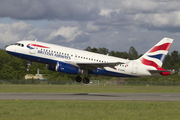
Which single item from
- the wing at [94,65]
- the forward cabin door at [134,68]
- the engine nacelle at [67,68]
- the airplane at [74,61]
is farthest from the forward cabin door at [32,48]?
the forward cabin door at [134,68]

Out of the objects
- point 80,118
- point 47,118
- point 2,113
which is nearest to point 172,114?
point 80,118

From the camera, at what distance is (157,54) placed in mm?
51031

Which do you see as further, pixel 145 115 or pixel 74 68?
pixel 74 68

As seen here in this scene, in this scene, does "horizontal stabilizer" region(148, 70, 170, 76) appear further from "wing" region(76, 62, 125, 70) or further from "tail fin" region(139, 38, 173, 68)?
"wing" region(76, 62, 125, 70)

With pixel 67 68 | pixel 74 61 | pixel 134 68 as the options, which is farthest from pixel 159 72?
pixel 67 68

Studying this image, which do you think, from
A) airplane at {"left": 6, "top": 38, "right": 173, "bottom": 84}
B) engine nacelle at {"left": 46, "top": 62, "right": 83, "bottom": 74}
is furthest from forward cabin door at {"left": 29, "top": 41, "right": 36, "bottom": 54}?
engine nacelle at {"left": 46, "top": 62, "right": 83, "bottom": 74}

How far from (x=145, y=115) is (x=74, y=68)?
20673 mm

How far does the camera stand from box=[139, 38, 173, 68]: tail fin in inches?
1969

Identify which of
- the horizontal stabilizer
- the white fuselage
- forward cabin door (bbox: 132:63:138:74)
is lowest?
the horizontal stabilizer

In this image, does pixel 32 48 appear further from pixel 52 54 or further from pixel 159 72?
pixel 159 72

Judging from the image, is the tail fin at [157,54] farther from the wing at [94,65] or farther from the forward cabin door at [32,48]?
Answer: the forward cabin door at [32,48]

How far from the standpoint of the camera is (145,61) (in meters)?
49.8

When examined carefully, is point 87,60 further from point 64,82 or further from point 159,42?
point 64,82

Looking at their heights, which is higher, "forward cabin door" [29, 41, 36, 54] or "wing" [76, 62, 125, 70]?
"forward cabin door" [29, 41, 36, 54]
